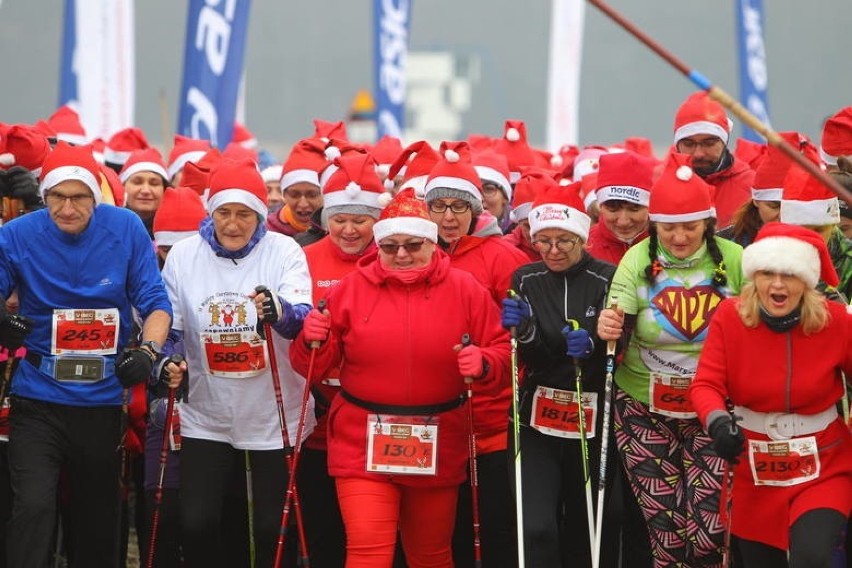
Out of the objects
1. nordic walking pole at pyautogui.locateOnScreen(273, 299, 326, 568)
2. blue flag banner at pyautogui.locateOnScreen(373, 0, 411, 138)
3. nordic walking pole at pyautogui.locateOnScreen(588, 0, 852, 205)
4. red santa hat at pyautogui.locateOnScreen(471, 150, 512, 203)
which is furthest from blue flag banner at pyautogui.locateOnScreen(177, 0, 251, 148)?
nordic walking pole at pyautogui.locateOnScreen(588, 0, 852, 205)

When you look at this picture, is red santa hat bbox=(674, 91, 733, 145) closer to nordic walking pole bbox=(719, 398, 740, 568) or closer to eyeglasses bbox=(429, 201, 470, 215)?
eyeglasses bbox=(429, 201, 470, 215)

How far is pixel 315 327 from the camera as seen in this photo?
673 centimetres

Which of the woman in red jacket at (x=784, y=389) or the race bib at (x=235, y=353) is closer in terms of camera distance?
the woman in red jacket at (x=784, y=389)

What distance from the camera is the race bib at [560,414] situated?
23.2 feet

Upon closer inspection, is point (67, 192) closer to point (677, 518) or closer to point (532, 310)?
point (532, 310)

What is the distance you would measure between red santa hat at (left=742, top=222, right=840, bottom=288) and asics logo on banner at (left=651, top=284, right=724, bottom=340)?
0.49m

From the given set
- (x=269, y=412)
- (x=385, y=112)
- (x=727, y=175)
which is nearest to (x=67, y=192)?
(x=269, y=412)

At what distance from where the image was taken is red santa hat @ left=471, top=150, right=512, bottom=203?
926cm

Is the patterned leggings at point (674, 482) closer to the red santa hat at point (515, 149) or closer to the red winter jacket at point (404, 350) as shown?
the red winter jacket at point (404, 350)

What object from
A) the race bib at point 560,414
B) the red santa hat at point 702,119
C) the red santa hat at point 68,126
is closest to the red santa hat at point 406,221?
the race bib at point 560,414

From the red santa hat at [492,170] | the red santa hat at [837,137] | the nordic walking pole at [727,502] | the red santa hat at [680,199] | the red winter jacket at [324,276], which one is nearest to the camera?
the nordic walking pole at [727,502]

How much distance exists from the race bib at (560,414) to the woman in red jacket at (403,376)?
9.7 inches

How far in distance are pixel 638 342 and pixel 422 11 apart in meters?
22.9

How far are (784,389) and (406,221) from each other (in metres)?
1.91
